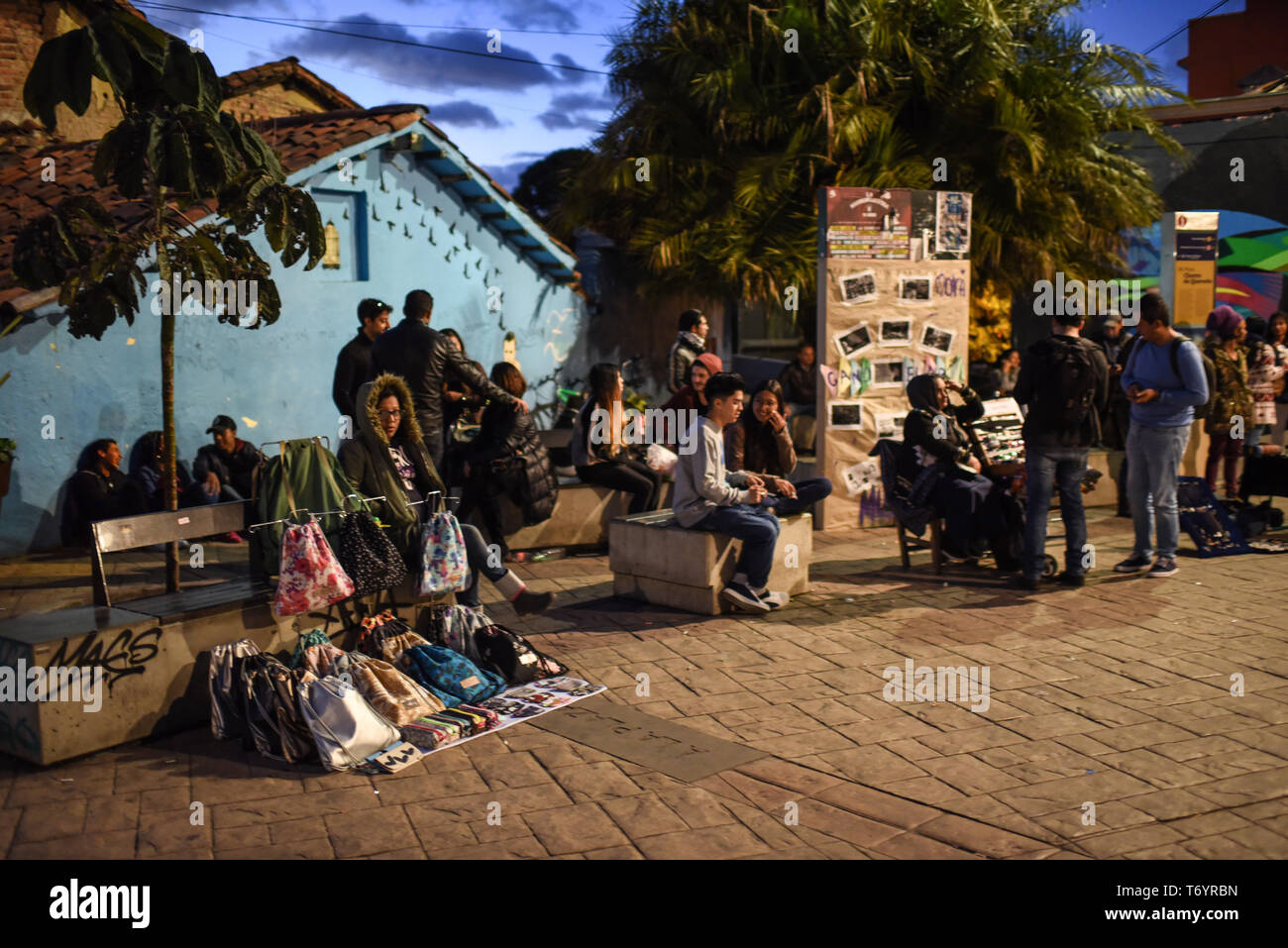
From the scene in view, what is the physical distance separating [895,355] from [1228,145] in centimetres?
978

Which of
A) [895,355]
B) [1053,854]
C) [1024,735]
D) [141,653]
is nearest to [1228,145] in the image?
[895,355]

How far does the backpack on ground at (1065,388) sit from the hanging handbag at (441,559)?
163 inches

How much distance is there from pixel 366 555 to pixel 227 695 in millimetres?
1024

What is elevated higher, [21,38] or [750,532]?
[21,38]

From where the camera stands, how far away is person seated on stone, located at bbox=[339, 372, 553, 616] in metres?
6.68

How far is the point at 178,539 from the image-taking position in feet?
19.6

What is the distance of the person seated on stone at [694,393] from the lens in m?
9.66

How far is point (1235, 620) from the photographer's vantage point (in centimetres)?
735

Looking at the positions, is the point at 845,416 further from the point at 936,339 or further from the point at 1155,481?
the point at 1155,481

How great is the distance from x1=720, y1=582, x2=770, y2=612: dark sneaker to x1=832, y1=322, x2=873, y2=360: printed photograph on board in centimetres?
320

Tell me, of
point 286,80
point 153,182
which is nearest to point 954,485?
point 153,182

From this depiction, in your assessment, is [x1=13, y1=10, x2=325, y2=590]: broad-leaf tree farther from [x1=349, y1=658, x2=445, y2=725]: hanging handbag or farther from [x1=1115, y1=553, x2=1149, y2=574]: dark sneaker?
[x1=1115, y1=553, x2=1149, y2=574]: dark sneaker

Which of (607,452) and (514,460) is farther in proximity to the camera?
(607,452)
